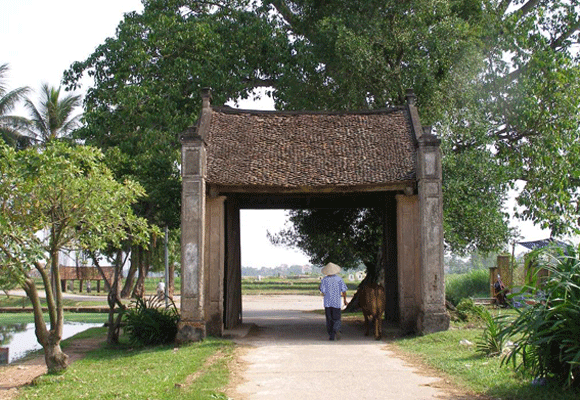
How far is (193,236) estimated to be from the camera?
1488cm

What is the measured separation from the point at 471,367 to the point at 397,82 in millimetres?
12928

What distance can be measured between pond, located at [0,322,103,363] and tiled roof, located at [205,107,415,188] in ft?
21.3

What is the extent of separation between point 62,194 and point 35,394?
2.98m

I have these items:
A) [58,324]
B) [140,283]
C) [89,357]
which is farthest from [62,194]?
[140,283]

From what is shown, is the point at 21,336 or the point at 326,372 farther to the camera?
the point at 21,336

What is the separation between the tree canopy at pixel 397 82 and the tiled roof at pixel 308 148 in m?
3.14

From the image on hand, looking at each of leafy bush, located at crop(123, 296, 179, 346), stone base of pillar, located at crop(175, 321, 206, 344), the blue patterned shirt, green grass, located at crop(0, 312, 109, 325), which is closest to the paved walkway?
the blue patterned shirt

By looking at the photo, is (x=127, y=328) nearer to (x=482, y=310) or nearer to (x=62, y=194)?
(x=62, y=194)

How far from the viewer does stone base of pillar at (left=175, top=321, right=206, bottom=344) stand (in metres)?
14.5

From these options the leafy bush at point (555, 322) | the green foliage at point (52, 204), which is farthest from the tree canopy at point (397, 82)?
the leafy bush at point (555, 322)

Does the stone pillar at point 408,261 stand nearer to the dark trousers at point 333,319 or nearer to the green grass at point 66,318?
the dark trousers at point 333,319

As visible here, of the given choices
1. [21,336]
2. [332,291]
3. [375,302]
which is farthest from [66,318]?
[375,302]

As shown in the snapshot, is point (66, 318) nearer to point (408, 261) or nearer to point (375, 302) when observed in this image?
point (375, 302)

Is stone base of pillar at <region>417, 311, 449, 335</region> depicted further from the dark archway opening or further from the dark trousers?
the dark archway opening
